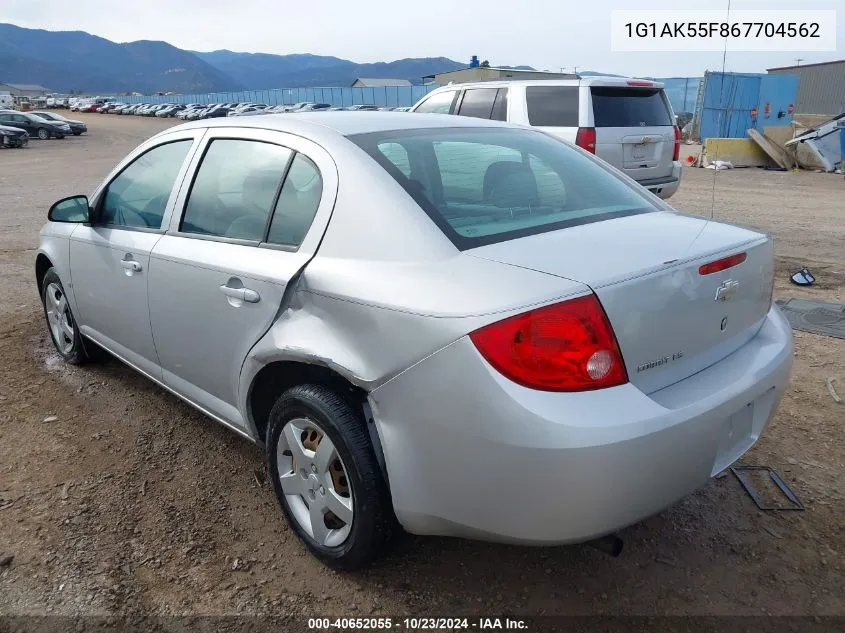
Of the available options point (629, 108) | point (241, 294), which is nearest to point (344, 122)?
point (241, 294)

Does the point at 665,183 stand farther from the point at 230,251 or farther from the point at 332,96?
the point at 332,96

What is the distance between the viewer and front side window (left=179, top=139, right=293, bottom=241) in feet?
8.90

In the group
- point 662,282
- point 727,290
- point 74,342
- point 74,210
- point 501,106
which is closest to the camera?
point 662,282

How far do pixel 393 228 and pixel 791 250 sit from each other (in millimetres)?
6963

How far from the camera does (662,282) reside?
2045 mm

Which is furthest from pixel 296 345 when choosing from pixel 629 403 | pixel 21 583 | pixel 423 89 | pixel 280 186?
pixel 423 89

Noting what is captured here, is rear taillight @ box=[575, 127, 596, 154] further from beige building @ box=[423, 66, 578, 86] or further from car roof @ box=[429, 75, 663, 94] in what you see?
beige building @ box=[423, 66, 578, 86]

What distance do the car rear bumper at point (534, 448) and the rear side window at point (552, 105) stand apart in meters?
6.39

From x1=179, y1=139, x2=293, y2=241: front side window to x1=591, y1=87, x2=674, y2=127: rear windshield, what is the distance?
5.88 meters

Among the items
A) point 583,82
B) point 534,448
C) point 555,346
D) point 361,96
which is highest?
point 583,82

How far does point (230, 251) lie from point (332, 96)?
228 ft

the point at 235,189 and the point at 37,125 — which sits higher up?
the point at 235,189

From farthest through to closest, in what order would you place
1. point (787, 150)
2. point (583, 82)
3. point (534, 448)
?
1. point (787, 150)
2. point (583, 82)
3. point (534, 448)

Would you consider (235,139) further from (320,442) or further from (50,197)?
(50,197)
